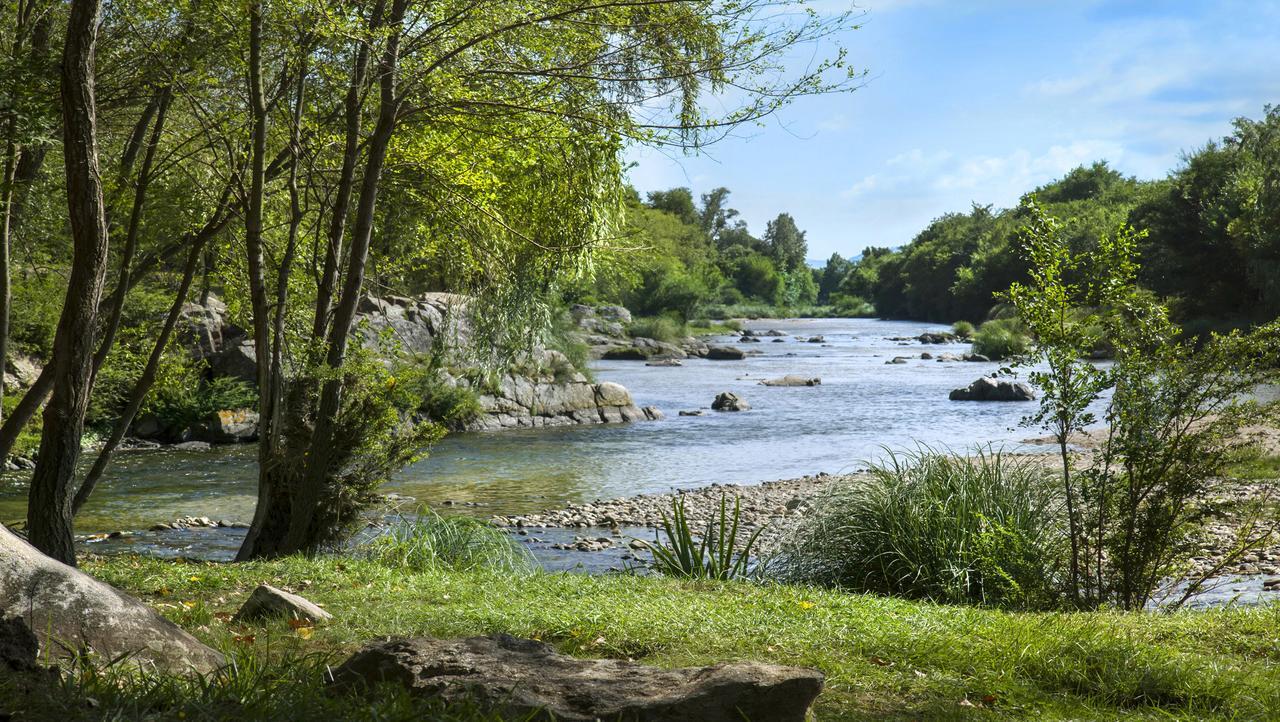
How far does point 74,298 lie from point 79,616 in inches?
111

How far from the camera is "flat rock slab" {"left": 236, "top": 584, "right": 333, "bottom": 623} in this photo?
5395mm

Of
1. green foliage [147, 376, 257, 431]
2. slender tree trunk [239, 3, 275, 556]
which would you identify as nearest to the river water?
green foliage [147, 376, 257, 431]

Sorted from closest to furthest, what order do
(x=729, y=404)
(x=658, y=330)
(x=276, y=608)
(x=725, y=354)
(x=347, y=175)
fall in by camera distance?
(x=276, y=608), (x=347, y=175), (x=729, y=404), (x=725, y=354), (x=658, y=330)

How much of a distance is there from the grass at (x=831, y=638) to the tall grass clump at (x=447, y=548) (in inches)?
62.4

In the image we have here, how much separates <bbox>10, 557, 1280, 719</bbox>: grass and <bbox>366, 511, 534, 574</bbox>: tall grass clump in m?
1.58

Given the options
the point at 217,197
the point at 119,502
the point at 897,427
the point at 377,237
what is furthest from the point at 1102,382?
the point at 897,427

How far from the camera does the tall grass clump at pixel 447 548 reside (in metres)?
8.89

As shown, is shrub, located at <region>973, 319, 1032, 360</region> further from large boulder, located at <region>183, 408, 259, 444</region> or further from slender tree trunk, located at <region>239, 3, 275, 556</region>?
slender tree trunk, located at <region>239, 3, 275, 556</region>

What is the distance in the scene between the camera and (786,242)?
13888 centimetres

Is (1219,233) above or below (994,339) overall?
above

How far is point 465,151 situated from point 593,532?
556 cm

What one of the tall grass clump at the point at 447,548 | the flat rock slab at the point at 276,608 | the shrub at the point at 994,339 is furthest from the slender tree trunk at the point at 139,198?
the shrub at the point at 994,339

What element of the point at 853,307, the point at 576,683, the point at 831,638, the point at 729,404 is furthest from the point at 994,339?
the point at 853,307

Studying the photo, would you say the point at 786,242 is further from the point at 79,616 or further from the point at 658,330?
the point at 79,616
